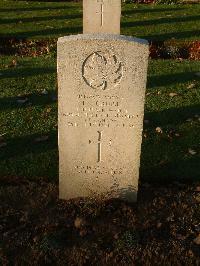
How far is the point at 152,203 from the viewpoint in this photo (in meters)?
5.41

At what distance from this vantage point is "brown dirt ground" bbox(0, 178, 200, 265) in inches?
181

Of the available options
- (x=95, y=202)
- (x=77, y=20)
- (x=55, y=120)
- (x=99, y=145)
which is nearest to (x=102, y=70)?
(x=99, y=145)

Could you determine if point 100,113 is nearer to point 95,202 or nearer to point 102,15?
point 95,202

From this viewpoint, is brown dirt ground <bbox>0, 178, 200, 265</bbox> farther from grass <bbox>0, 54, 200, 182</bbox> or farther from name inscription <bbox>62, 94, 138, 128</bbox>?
name inscription <bbox>62, 94, 138, 128</bbox>

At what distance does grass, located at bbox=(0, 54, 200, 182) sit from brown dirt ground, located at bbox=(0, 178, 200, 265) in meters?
0.46

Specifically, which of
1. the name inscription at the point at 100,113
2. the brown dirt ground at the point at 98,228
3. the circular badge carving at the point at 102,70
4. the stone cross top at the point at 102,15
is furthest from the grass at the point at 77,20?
the circular badge carving at the point at 102,70

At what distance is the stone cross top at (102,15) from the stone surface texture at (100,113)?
18.6 feet

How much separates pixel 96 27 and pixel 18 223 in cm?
642

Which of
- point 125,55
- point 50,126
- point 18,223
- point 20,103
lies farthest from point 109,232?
point 20,103

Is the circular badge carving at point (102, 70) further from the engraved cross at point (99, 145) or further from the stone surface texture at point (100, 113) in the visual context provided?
the engraved cross at point (99, 145)

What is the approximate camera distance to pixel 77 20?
14.6 m

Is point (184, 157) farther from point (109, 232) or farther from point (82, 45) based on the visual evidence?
point (82, 45)

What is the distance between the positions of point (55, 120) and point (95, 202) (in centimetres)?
241

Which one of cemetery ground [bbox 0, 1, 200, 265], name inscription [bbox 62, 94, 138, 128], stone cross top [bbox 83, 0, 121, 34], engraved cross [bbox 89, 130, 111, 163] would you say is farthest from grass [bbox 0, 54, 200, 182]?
name inscription [bbox 62, 94, 138, 128]
